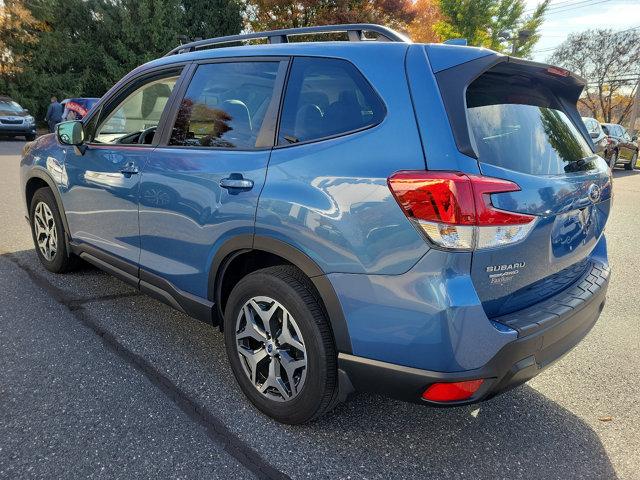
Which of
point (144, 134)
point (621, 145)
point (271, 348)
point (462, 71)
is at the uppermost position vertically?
point (462, 71)

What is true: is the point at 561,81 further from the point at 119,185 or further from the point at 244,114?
the point at 119,185

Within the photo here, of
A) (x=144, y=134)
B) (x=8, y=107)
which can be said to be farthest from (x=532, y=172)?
(x=8, y=107)

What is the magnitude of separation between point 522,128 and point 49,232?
390 centimetres

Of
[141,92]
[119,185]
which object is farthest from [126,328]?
[141,92]

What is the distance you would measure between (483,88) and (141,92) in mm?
2486

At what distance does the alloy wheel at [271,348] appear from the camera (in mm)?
2289

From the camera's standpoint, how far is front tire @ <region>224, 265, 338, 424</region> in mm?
2172

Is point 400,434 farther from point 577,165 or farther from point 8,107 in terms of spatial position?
point 8,107

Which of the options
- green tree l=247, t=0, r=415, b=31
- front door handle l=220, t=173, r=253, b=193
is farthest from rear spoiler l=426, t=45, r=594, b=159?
green tree l=247, t=0, r=415, b=31

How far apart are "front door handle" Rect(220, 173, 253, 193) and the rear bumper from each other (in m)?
0.93

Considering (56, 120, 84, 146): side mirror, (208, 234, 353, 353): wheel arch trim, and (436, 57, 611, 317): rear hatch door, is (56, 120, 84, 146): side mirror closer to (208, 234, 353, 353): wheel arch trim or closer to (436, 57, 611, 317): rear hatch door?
(208, 234, 353, 353): wheel arch trim

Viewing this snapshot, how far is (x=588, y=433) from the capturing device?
2.45 meters

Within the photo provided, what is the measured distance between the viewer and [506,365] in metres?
1.91

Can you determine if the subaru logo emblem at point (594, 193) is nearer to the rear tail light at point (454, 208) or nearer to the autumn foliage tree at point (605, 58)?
the rear tail light at point (454, 208)
